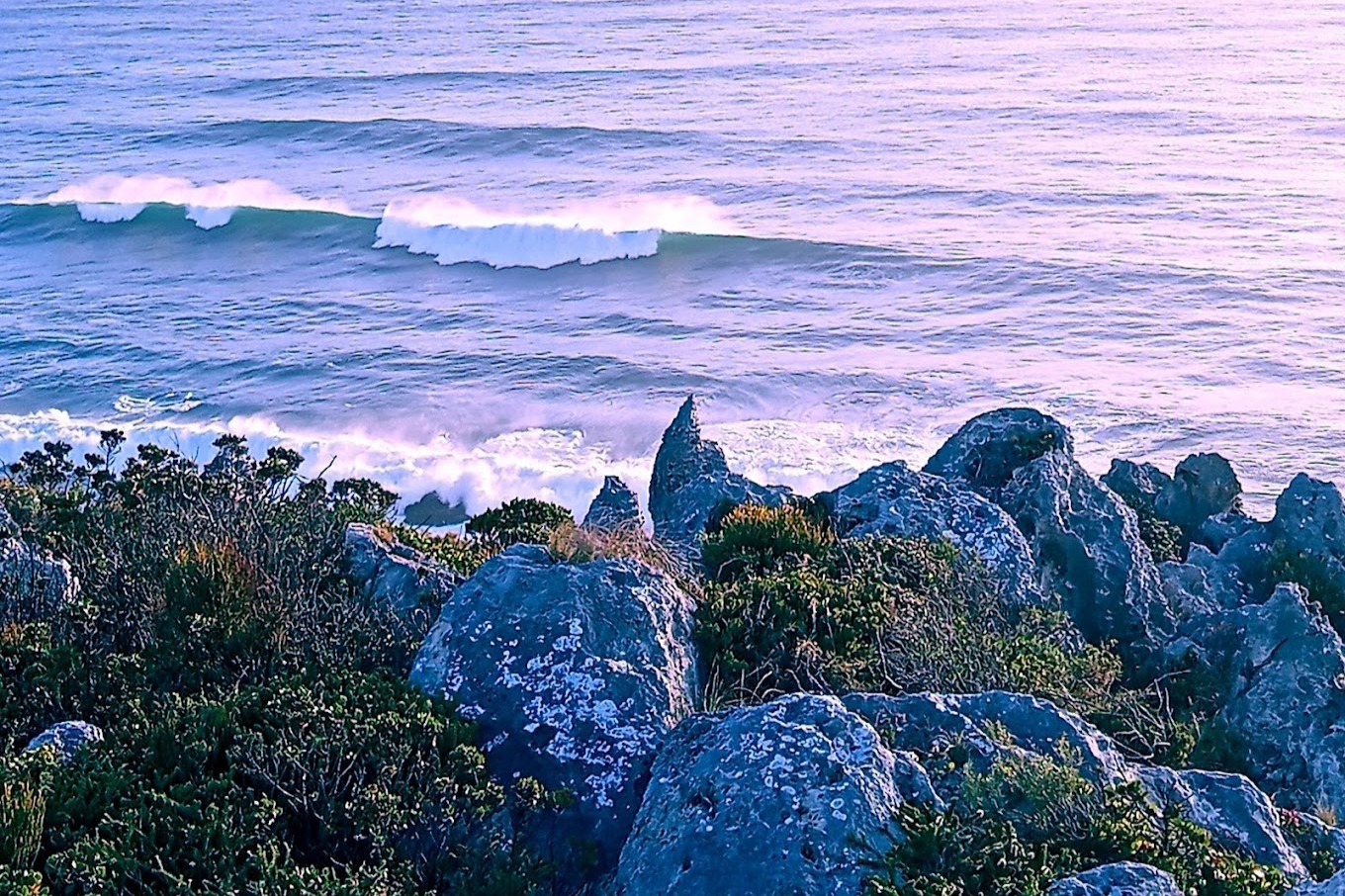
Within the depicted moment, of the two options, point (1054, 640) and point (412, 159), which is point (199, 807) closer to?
point (1054, 640)

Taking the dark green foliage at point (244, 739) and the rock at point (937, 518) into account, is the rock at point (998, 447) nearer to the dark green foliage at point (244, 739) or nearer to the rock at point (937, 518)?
the rock at point (937, 518)

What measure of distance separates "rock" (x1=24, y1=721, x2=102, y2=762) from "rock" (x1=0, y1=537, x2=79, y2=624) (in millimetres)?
1602

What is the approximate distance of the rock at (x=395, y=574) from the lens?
7.93 metres

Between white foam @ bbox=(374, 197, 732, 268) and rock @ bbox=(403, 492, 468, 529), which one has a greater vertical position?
white foam @ bbox=(374, 197, 732, 268)

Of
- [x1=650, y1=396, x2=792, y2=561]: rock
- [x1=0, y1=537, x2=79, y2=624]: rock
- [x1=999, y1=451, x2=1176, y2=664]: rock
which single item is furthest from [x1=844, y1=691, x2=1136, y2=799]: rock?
[x1=0, y1=537, x2=79, y2=624]: rock

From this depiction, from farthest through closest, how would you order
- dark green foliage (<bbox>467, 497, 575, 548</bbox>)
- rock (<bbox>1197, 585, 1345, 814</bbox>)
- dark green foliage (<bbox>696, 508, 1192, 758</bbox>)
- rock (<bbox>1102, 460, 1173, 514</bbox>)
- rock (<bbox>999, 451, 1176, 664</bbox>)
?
rock (<bbox>1102, 460, 1173, 514</bbox>) < dark green foliage (<bbox>467, 497, 575, 548</bbox>) < rock (<bbox>999, 451, 1176, 664</bbox>) < rock (<bbox>1197, 585, 1345, 814</bbox>) < dark green foliage (<bbox>696, 508, 1192, 758</bbox>)

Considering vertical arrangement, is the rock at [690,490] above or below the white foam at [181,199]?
above

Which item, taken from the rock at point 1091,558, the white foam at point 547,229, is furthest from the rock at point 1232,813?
the white foam at point 547,229

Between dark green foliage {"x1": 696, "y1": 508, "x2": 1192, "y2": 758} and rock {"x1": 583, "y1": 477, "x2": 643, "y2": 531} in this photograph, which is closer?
dark green foliage {"x1": 696, "y1": 508, "x2": 1192, "y2": 758}

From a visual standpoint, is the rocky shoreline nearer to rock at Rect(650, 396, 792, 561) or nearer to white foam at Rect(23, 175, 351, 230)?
rock at Rect(650, 396, 792, 561)

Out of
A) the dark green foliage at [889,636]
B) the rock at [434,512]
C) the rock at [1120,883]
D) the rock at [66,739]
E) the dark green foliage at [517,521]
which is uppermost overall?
the rock at [1120,883]

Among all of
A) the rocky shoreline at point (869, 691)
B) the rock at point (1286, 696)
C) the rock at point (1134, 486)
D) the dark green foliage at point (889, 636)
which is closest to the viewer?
the rocky shoreline at point (869, 691)

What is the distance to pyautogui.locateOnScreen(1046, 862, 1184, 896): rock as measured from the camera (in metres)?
4.92

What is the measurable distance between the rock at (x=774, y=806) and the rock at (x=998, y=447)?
190 inches
